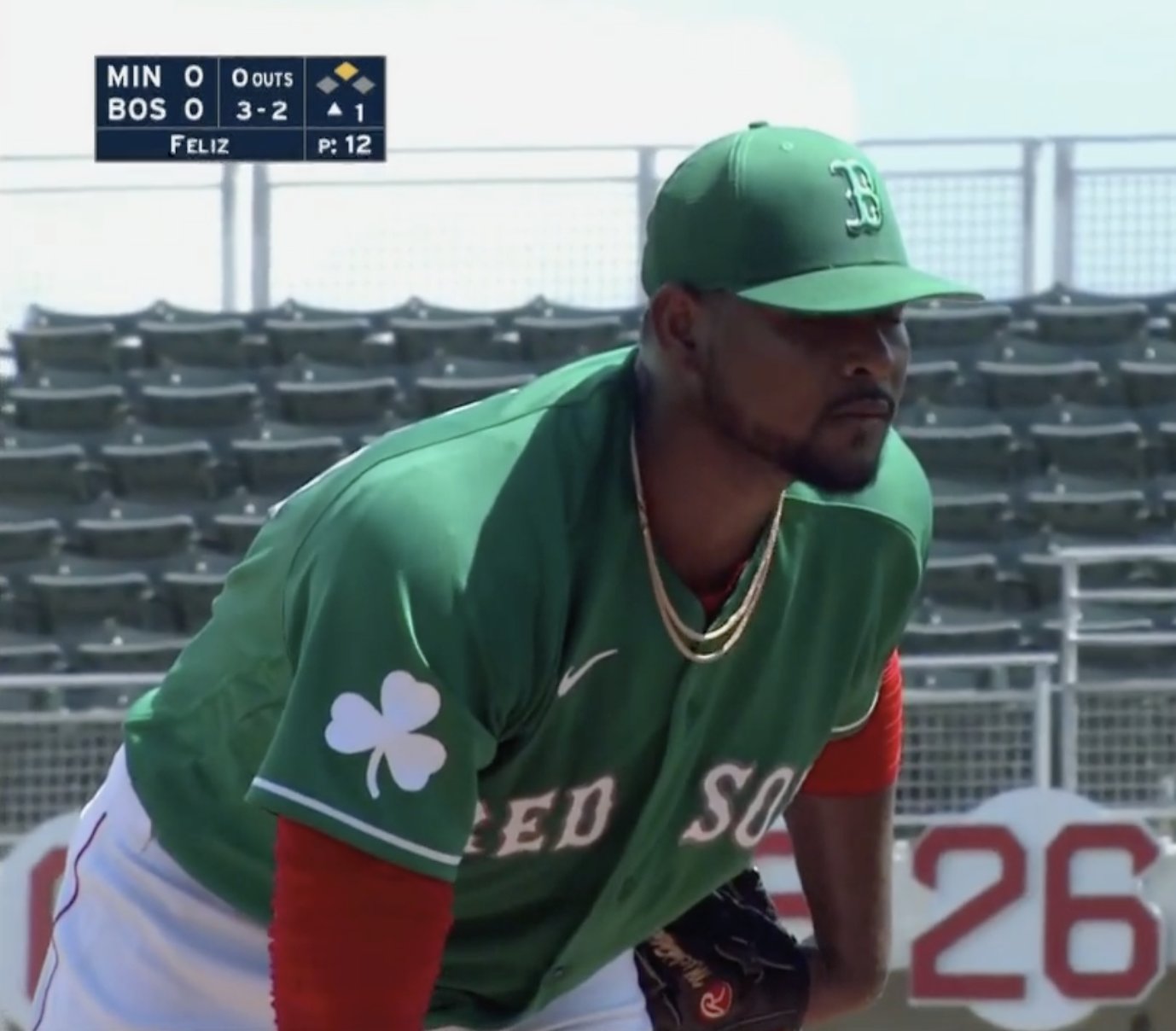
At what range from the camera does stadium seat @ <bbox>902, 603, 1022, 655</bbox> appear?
28.1 feet

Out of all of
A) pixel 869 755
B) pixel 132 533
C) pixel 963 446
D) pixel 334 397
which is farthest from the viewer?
pixel 334 397

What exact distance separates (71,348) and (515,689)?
870cm

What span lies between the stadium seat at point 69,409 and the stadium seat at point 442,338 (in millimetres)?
1200

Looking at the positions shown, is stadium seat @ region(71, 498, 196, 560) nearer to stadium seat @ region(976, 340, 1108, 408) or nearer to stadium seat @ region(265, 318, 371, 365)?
stadium seat @ region(265, 318, 371, 365)

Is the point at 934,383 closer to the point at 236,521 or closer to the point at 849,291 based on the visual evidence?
the point at 236,521

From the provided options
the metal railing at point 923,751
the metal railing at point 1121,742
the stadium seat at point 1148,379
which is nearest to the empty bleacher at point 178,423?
the stadium seat at point 1148,379

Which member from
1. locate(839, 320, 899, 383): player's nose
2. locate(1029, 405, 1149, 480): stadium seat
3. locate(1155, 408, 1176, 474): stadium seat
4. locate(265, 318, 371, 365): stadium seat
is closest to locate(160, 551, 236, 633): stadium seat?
locate(265, 318, 371, 365): stadium seat

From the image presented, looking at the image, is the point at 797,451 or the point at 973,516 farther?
the point at 973,516

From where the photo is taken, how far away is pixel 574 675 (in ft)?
7.20

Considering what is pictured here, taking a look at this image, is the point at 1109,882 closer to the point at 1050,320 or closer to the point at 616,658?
the point at 1050,320

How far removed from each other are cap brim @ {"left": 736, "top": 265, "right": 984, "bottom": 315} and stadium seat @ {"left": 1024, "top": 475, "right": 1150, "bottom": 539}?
7.33m

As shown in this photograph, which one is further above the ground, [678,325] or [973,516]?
[678,325]

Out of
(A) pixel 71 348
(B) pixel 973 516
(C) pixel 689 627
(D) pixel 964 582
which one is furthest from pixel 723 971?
(A) pixel 71 348

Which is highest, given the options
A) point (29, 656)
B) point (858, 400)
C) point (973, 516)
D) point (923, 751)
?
point (858, 400)
